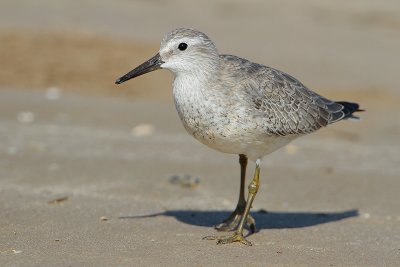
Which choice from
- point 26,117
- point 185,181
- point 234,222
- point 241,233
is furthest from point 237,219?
point 26,117

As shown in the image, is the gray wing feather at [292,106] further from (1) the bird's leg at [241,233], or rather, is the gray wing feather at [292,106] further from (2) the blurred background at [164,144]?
(2) the blurred background at [164,144]

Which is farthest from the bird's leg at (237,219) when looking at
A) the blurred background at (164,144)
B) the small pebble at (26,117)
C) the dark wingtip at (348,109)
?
the small pebble at (26,117)

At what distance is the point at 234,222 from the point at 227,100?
147cm

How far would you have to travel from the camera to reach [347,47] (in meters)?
19.3

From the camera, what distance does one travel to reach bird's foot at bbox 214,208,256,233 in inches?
346

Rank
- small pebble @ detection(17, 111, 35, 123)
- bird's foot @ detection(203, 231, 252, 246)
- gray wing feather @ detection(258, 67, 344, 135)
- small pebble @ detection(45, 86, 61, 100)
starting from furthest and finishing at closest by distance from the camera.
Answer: small pebble @ detection(45, 86, 61, 100), small pebble @ detection(17, 111, 35, 123), gray wing feather @ detection(258, 67, 344, 135), bird's foot @ detection(203, 231, 252, 246)

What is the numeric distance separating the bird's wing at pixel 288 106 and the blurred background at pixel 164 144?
109 centimetres

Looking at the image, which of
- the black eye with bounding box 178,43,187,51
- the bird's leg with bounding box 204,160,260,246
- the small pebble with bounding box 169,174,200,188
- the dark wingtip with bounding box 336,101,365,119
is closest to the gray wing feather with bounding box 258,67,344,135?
the dark wingtip with bounding box 336,101,365,119

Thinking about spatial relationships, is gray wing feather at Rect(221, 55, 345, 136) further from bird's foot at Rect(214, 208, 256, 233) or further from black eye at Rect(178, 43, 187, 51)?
bird's foot at Rect(214, 208, 256, 233)

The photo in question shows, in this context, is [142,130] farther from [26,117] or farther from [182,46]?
[182,46]

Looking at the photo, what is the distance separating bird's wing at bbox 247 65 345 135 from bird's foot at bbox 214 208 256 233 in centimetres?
98

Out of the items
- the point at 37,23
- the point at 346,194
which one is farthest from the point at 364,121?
the point at 37,23

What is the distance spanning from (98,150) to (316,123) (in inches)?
154

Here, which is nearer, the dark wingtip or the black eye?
the black eye
